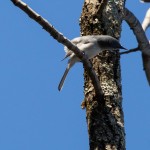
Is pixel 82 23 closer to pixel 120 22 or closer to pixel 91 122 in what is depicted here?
pixel 120 22

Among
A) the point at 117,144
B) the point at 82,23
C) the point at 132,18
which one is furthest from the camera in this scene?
the point at 132,18

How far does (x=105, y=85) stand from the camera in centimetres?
342

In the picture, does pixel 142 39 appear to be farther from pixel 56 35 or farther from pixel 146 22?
pixel 56 35

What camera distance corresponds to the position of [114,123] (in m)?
3.23

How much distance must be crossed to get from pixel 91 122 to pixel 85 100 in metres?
0.25

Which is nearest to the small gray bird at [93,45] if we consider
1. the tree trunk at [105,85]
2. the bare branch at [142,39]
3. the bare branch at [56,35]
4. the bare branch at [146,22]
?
the tree trunk at [105,85]

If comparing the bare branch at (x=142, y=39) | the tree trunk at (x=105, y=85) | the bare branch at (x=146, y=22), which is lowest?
the tree trunk at (x=105, y=85)

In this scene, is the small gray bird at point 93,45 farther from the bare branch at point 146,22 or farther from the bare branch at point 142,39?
the bare branch at point 146,22

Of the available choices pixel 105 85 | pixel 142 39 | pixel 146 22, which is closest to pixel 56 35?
pixel 105 85

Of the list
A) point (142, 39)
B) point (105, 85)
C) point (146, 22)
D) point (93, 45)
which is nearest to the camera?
point (105, 85)

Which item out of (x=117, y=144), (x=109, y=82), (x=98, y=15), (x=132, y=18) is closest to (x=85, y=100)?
(x=109, y=82)

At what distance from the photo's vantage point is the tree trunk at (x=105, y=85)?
3.18 m

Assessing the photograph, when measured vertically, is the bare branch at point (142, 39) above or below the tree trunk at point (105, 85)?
above

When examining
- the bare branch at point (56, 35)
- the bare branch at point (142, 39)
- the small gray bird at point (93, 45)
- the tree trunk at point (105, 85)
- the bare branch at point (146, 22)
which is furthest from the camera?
the bare branch at point (146, 22)
